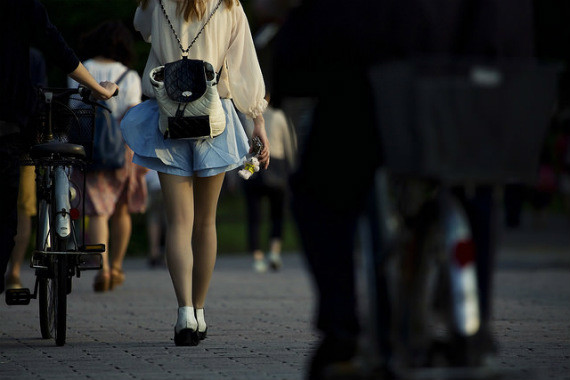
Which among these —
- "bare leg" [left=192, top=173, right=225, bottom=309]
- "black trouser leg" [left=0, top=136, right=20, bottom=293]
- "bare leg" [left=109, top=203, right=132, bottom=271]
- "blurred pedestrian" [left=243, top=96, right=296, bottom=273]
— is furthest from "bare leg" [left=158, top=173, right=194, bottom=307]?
"blurred pedestrian" [left=243, top=96, right=296, bottom=273]

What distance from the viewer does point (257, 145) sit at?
22.4ft

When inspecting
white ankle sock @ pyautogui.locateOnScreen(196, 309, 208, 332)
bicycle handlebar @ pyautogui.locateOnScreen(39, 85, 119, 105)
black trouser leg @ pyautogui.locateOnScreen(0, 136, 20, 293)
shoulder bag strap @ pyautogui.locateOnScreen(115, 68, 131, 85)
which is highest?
shoulder bag strap @ pyautogui.locateOnScreen(115, 68, 131, 85)

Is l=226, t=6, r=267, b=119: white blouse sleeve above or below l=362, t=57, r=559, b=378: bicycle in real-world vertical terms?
above

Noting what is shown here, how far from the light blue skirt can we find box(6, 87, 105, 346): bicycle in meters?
0.27

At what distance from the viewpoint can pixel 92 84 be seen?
6734mm

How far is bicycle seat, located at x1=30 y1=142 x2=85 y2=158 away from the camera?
662 centimetres

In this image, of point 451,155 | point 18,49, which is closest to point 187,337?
point 18,49

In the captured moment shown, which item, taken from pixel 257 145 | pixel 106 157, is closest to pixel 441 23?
pixel 257 145

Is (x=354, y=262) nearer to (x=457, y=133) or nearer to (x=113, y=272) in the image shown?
(x=457, y=133)

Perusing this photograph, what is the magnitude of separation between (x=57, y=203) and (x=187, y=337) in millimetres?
1023

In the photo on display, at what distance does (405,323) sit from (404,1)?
1067 millimetres

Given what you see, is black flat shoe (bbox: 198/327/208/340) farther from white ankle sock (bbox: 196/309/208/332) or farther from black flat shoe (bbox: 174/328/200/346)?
black flat shoe (bbox: 174/328/200/346)

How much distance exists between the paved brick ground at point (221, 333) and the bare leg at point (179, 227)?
0.37 metres

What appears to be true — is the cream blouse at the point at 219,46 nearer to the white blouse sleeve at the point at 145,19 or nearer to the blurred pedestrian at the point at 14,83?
the white blouse sleeve at the point at 145,19
